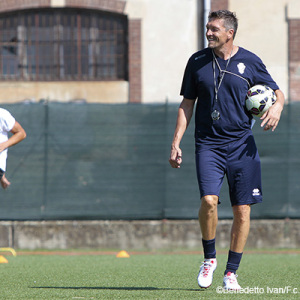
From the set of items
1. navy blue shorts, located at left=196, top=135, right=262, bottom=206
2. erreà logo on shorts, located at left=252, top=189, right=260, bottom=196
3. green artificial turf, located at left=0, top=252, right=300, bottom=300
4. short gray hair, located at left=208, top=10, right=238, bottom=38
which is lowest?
green artificial turf, located at left=0, top=252, right=300, bottom=300

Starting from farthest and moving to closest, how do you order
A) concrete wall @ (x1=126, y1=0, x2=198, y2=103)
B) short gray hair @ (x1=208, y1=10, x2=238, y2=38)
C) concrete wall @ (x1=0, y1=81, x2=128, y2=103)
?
concrete wall @ (x1=0, y1=81, x2=128, y2=103)
concrete wall @ (x1=126, y1=0, x2=198, y2=103)
short gray hair @ (x1=208, y1=10, x2=238, y2=38)

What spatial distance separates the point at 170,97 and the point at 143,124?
544 cm

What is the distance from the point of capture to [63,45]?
18.3 meters

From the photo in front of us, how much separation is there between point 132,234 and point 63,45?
23.5 feet

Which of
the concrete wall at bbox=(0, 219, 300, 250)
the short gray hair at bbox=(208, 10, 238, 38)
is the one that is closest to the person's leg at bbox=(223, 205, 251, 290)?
the short gray hair at bbox=(208, 10, 238, 38)

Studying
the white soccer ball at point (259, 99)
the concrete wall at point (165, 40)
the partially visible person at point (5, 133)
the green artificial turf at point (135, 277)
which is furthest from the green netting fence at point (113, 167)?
the white soccer ball at point (259, 99)

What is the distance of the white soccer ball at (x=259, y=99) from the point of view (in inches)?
247

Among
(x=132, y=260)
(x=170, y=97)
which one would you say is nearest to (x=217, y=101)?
(x=132, y=260)

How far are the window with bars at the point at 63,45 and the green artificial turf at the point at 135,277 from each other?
307 inches

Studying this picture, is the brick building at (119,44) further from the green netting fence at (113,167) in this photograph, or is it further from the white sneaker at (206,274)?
the white sneaker at (206,274)

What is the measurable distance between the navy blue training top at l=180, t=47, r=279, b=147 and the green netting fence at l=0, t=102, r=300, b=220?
5992 mm

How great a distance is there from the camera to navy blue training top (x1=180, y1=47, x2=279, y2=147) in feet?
20.9

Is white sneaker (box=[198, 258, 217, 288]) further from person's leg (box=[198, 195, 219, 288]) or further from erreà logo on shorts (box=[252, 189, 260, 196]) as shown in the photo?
erreà logo on shorts (box=[252, 189, 260, 196])

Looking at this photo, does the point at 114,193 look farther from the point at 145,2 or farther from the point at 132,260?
the point at 145,2
